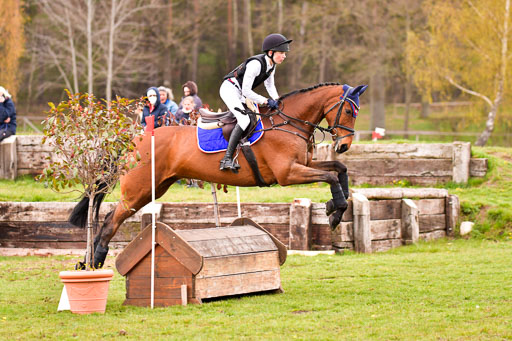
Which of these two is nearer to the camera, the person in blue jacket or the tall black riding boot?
the tall black riding boot

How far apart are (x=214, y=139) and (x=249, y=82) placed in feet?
2.39

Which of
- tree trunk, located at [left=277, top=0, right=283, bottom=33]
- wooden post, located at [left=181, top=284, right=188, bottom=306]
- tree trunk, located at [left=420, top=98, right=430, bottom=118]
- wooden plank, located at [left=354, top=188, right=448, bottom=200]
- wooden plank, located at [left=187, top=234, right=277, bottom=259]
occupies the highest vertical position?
tree trunk, located at [left=277, top=0, right=283, bottom=33]

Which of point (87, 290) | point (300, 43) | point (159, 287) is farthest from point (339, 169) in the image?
point (300, 43)

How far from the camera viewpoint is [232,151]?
7.28 m

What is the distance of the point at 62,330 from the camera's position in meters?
5.50

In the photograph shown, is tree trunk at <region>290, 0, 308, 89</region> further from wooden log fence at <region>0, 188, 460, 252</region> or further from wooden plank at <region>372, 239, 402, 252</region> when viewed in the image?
wooden plank at <region>372, 239, 402, 252</region>

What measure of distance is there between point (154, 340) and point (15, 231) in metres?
6.11

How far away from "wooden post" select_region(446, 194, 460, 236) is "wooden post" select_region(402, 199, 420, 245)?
0.72 m

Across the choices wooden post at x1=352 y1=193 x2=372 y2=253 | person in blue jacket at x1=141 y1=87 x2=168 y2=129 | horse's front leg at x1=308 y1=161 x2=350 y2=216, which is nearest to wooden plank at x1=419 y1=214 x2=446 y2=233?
wooden post at x1=352 y1=193 x2=372 y2=253

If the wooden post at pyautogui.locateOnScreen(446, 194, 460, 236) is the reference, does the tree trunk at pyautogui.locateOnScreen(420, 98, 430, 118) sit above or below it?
above

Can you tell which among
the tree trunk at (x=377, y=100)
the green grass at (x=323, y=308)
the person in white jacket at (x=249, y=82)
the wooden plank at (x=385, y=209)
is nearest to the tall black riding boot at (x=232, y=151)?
the person in white jacket at (x=249, y=82)

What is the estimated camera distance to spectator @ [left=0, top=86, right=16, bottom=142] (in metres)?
13.3

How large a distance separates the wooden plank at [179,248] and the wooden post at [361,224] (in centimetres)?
423

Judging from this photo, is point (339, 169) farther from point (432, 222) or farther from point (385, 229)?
point (432, 222)
